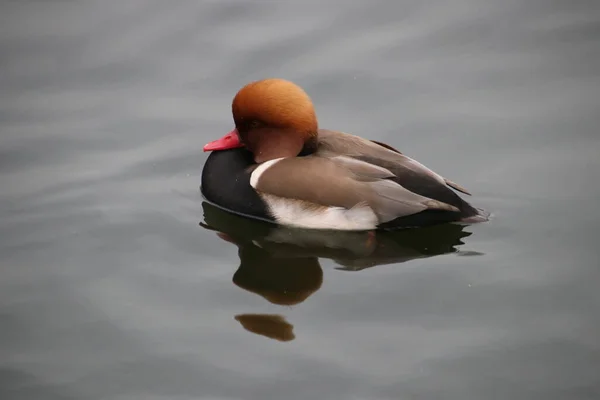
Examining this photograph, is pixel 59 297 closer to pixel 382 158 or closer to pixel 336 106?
pixel 382 158

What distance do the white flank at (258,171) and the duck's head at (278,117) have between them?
0.06 metres

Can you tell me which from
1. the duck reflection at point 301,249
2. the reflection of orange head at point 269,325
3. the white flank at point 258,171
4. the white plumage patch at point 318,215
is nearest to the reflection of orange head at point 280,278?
the duck reflection at point 301,249

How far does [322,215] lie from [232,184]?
710mm

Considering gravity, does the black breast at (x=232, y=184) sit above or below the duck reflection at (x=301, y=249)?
above

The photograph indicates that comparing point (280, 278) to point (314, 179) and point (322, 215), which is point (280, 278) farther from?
point (314, 179)

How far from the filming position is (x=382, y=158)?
679 centimetres

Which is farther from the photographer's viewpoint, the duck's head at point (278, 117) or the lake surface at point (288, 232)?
the duck's head at point (278, 117)

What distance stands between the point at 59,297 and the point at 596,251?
130 inches

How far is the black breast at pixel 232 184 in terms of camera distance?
6.87 metres

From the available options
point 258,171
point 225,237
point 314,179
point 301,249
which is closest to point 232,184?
point 258,171

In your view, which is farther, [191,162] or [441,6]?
[441,6]

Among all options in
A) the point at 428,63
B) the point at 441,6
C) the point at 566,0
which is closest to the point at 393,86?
the point at 428,63

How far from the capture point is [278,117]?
6824mm

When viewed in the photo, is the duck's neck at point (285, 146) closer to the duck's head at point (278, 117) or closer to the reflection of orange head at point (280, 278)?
the duck's head at point (278, 117)
